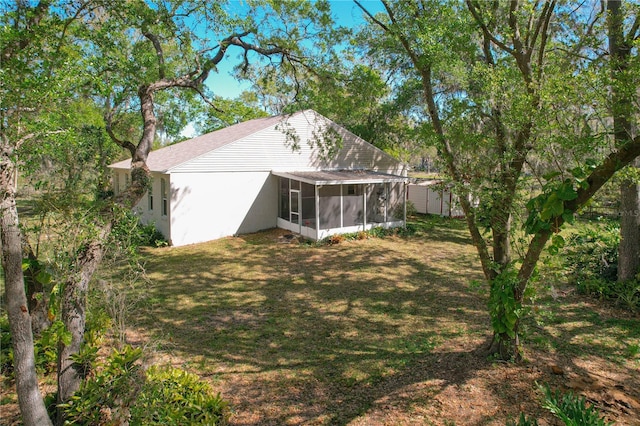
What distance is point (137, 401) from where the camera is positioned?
13.3 ft

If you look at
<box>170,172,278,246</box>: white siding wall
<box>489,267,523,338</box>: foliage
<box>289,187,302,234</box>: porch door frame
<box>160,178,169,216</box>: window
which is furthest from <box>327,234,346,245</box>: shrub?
<box>489,267,523,338</box>: foliage

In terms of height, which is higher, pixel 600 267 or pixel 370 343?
pixel 600 267

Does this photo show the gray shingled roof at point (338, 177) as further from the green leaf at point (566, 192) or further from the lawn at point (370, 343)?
the green leaf at point (566, 192)

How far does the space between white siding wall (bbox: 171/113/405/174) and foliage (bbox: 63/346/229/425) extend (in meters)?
11.1

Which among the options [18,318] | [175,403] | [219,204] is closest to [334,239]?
[219,204]

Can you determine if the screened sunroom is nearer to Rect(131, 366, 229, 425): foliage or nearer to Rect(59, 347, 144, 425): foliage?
Rect(131, 366, 229, 425): foliage

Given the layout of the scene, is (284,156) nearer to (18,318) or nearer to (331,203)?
(331,203)

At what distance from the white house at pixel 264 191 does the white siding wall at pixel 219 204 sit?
0.04 metres

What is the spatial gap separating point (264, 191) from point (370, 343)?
1124 centimetres

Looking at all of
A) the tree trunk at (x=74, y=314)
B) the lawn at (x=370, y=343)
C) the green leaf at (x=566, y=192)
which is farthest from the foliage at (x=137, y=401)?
the green leaf at (x=566, y=192)

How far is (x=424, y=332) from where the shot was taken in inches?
293

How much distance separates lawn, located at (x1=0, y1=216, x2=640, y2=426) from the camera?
16.3ft

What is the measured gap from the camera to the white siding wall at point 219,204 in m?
15.3

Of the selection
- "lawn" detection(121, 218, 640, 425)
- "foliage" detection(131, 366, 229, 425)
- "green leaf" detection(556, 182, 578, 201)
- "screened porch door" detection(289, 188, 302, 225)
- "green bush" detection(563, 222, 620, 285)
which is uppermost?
"green leaf" detection(556, 182, 578, 201)
